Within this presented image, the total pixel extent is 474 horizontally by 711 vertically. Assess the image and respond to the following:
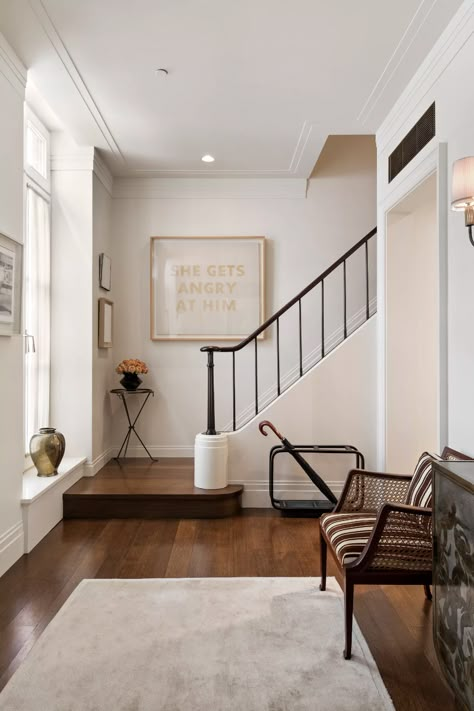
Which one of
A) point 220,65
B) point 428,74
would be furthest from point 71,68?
point 428,74

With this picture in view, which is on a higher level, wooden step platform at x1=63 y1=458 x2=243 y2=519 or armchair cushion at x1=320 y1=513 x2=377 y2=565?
armchair cushion at x1=320 y1=513 x2=377 y2=565

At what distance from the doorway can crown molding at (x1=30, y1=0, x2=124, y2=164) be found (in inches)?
94.0

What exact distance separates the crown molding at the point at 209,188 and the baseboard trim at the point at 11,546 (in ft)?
11.8

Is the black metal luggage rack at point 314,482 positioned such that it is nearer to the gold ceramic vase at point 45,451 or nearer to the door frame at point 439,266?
the door frame at point 439,266

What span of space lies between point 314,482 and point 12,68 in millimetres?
3510

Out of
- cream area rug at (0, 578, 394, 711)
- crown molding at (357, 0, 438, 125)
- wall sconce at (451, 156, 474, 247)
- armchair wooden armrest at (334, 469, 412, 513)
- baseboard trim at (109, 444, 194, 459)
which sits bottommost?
cream area rug at (0, 578, 394, 711)

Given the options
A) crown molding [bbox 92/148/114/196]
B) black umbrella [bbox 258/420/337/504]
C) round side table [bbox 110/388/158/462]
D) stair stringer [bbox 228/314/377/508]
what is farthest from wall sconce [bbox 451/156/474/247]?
round side table [bbox 110/388/158/462]

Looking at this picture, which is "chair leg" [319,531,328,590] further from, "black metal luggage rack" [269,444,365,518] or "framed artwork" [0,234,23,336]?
"framed artwork" [0,234,23,336]

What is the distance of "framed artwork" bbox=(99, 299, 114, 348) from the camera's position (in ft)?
16.0

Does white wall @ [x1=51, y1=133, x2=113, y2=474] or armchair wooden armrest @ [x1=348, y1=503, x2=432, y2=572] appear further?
white wall @ [x1=51, y1=133, x2=113, y2=474]

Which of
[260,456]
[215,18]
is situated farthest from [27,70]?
[260,456]

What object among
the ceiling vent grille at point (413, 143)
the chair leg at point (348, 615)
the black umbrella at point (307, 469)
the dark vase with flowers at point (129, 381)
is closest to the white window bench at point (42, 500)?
the dark vase with flowers at point (129, 381)

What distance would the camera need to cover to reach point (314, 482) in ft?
13.4

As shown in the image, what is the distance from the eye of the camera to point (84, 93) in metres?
3.61
